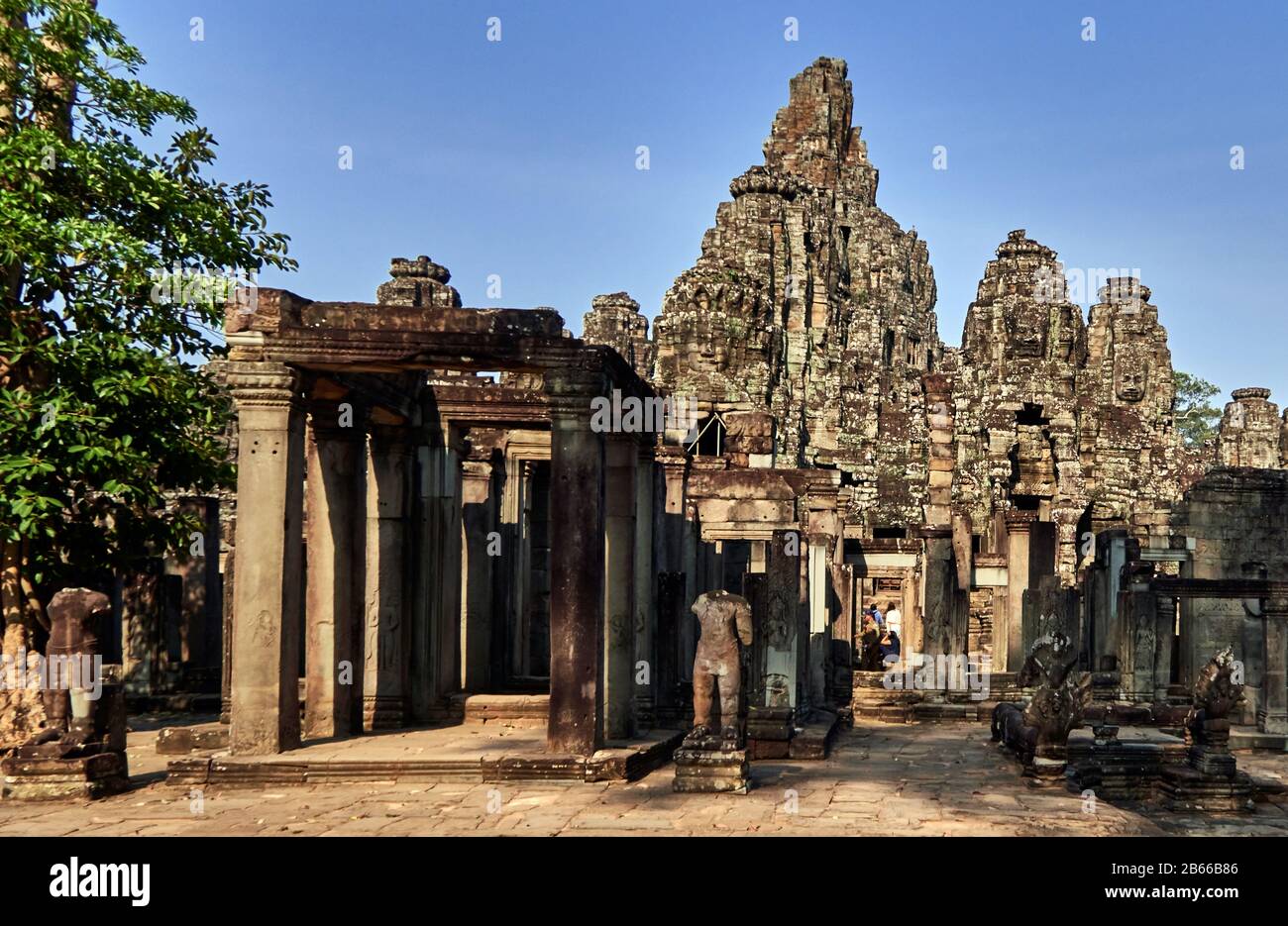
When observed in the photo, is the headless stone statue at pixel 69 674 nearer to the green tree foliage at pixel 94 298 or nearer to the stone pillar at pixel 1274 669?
the green tree foliage at pixel 94 298

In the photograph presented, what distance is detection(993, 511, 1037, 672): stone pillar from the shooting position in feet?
74.1

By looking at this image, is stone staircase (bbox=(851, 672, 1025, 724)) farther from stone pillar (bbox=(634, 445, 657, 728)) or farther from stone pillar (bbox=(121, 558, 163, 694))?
stone pillar (bbox=(121, 558, 163, 694))

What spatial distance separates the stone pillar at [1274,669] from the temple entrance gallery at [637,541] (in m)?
0.03

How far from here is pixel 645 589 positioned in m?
15.6

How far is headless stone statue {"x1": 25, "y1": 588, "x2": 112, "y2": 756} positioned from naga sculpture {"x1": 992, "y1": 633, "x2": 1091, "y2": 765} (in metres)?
8.41

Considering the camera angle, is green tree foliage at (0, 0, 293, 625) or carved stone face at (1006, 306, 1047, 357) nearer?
green tree foliage at (0, 0, 293, 625)

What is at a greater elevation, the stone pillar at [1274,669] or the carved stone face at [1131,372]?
the carved stone face at [1131,372]

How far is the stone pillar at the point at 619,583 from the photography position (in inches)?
Answer: 533

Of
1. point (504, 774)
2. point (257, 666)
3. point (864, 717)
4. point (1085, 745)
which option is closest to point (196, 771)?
point (257, 666)

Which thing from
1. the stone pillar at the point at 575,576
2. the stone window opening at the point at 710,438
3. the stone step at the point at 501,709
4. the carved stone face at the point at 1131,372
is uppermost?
the carved stone face at the point at 1131,372

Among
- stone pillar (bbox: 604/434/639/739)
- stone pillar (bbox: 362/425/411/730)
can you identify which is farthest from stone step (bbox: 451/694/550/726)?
stone pillar (bbox: 604/434/639/739)

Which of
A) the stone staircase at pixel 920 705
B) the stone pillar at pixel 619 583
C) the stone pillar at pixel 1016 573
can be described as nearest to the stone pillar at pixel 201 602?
the stone pillar at pixel 619 583

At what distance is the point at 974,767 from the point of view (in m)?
14.3
